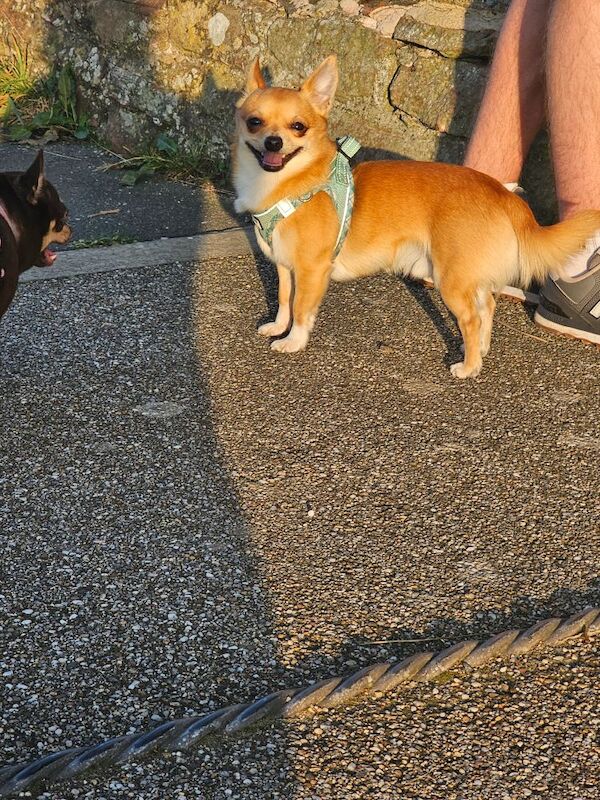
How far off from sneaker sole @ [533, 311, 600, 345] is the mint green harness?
710 mm

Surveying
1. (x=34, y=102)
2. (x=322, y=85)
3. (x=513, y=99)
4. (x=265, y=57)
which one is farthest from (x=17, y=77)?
(x=513, y=99)

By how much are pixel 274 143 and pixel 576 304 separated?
1093 mm

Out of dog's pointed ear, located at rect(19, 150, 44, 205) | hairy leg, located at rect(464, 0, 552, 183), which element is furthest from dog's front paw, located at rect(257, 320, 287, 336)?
hairy leg, located at rect(464, 0, 552, 183)

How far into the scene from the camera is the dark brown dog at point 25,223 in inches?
105

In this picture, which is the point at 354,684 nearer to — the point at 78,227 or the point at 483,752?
the point at 483,752

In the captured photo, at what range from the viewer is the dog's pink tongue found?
3.16 metres

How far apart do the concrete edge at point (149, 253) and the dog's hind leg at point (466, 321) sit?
1.07 metres

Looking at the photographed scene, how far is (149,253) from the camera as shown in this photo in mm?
3783

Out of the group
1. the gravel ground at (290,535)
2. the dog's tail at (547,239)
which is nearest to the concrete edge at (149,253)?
the gravel ground at (290,535)

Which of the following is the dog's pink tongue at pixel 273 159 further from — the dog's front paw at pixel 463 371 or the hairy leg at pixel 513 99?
the dog's front paw at pixel 463 371

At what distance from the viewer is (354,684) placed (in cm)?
167

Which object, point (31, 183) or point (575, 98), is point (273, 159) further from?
point (575, 98)

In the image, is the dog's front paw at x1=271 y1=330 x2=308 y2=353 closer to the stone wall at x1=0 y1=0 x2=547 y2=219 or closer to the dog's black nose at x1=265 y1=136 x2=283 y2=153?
the dog's black nose at x1=265 y1=136 x2=283 y2=153

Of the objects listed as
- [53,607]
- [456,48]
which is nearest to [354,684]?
[53,607]
